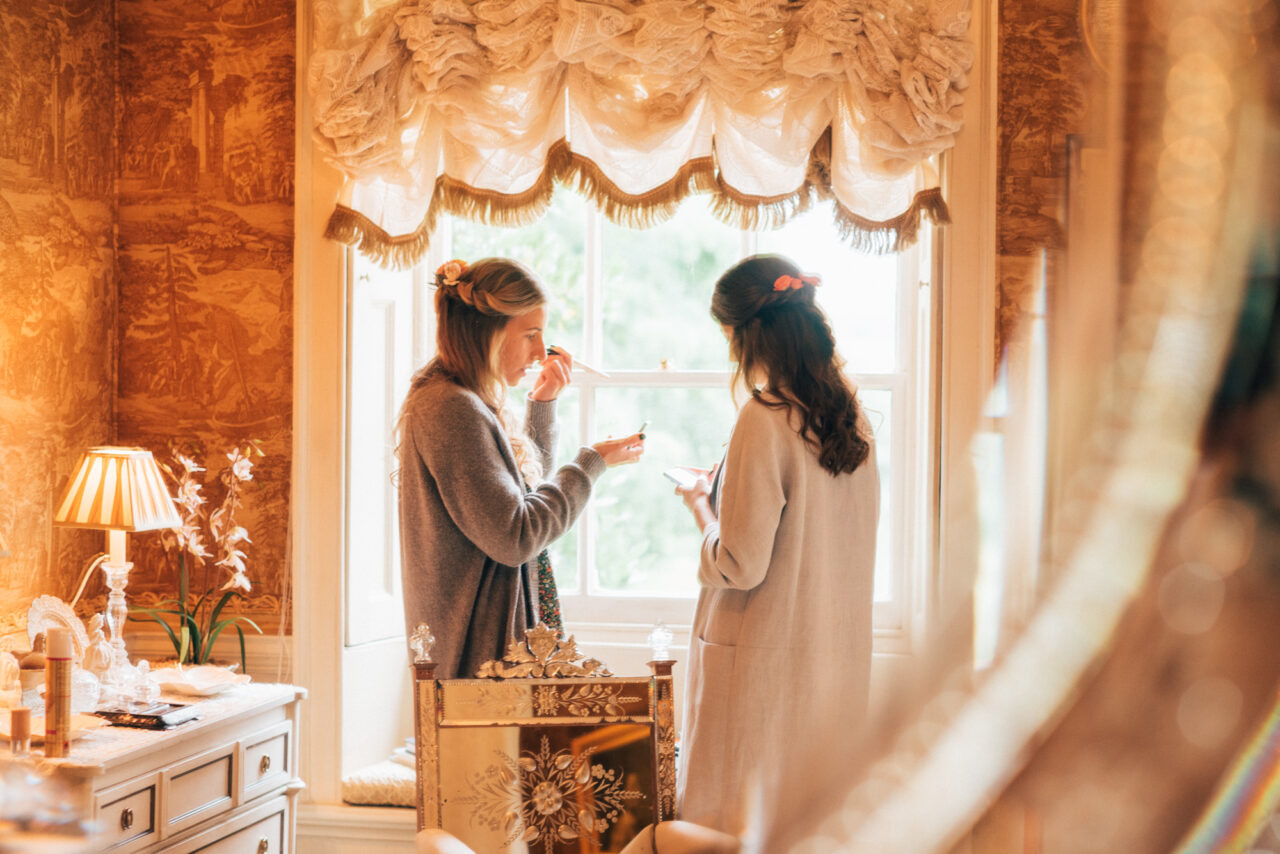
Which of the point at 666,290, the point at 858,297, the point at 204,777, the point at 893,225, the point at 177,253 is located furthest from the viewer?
the point at 666,290

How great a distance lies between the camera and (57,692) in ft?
6.19

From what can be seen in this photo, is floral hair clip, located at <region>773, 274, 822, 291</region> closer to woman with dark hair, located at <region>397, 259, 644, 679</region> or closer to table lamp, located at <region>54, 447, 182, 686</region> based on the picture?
woman with dark hair, located at <region>397, 259, 644, 679</region>

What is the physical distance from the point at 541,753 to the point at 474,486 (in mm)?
523

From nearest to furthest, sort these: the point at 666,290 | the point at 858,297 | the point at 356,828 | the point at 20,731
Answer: the point at 20,731, the point at 356,828, the point at 858,297, the point at 666,290

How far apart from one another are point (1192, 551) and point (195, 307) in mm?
2985

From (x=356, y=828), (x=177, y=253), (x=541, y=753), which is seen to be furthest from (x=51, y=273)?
(x=541, y=753)

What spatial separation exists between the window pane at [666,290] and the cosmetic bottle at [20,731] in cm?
175

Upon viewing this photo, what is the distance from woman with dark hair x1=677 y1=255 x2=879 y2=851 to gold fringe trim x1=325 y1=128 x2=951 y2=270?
689 millimetres

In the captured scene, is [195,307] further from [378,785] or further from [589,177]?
[378,785]

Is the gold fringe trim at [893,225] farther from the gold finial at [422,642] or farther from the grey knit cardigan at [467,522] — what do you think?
the gold finial at [422,642]

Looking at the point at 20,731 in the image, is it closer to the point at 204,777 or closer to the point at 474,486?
the point at 204,777

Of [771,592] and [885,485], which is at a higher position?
[885,485]

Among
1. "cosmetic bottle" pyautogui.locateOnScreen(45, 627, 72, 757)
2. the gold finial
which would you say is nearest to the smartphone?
the gold finial

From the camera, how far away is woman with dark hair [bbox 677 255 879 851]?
1.80m
